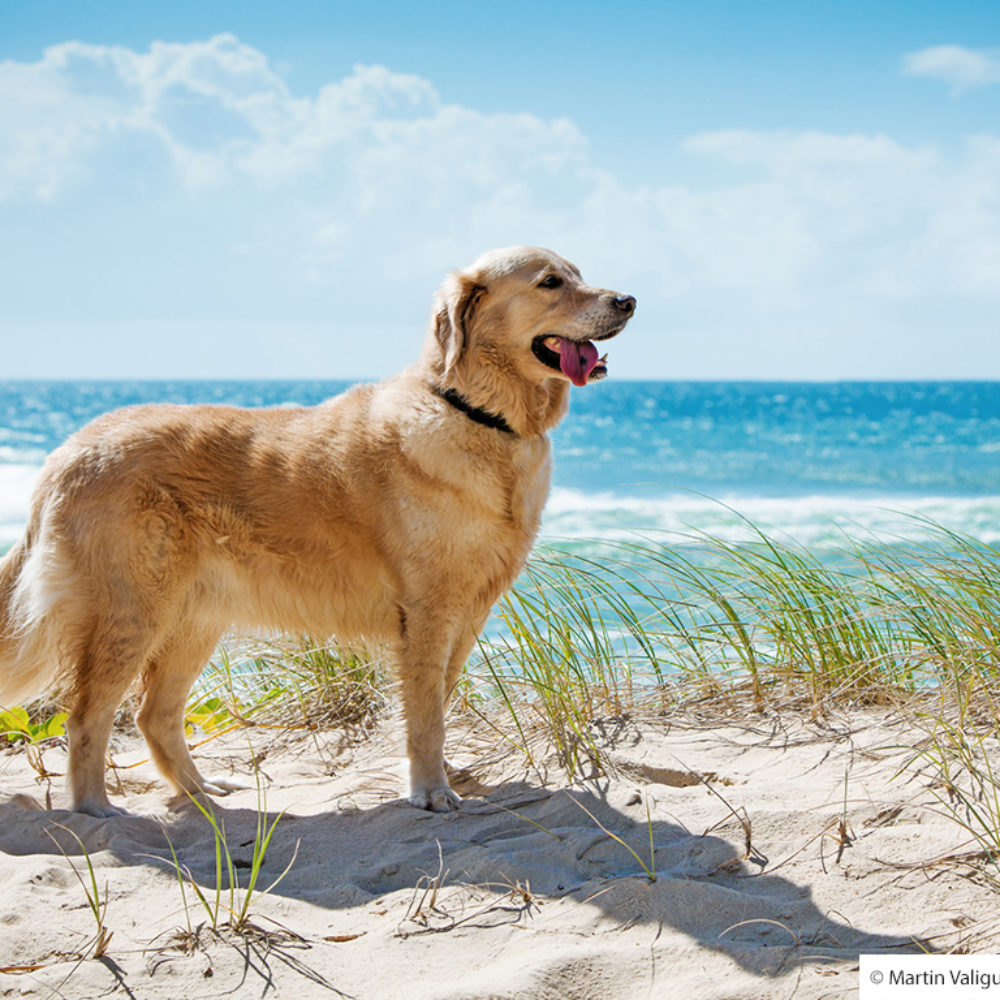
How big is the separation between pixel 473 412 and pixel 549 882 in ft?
5.77

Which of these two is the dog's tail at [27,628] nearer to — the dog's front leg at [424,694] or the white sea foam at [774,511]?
the dog's front leg at [424,694]

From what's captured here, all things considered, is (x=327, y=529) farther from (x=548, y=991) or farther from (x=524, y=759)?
(x=548, y=991)

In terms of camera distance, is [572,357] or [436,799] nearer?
[436,799]

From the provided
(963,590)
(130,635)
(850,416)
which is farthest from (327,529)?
(850,416)

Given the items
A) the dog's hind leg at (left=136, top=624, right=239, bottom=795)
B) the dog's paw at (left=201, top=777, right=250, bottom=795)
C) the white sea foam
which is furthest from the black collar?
the white sea foam

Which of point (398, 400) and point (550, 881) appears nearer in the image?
point (550, 881)

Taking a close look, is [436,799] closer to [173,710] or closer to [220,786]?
[220,786]

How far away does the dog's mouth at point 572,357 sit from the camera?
365 cm

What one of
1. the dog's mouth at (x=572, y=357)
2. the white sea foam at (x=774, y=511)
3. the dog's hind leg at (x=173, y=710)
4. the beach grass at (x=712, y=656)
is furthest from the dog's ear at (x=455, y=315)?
the white sea foam at (x=774, y=511)

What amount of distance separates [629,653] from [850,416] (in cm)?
4466

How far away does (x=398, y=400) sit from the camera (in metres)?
3.81

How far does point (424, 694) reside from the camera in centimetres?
365

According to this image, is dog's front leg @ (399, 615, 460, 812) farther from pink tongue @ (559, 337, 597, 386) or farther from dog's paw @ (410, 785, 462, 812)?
pink tongue @ (559, 337, 597, 386)

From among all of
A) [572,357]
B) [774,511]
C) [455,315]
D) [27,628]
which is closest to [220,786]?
[27,628]
